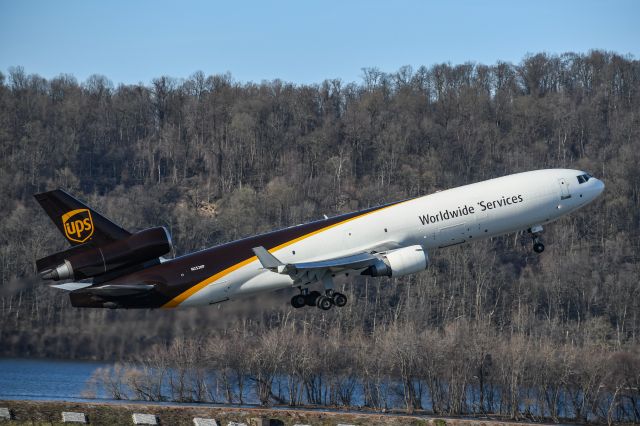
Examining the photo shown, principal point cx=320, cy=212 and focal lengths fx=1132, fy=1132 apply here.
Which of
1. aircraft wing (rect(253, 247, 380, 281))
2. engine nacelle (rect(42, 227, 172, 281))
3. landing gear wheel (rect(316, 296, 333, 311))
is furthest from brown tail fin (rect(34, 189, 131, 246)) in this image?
landing gear wheel (rect(316, 296, 333, 311))

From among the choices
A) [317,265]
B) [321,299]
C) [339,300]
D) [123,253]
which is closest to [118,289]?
[123,253]

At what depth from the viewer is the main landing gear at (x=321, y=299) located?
7781 centimetres

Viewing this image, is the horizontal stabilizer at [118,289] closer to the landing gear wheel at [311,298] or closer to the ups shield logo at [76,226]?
the ups shield logo at [76,226]

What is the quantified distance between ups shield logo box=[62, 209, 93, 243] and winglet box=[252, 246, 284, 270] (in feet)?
39.7

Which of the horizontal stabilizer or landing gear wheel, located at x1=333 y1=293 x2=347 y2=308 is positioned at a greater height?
the horizontal stabilizer

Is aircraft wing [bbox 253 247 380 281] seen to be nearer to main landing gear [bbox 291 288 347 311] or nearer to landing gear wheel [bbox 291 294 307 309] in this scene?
main landing gear [bbox 291 288 347 311]

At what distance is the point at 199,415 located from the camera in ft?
362

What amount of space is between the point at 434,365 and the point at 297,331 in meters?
27.3

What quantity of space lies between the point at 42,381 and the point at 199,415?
35.4 meters

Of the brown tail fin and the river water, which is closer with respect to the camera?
the brown tail fin

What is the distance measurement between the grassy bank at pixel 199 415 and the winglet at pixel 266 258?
38.0m

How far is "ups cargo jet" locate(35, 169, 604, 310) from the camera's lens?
250 ft

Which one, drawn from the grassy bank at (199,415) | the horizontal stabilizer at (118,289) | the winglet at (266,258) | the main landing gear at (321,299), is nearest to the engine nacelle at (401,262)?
the main landing gear at (321,299)

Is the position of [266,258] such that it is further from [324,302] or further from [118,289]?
[118,289]
